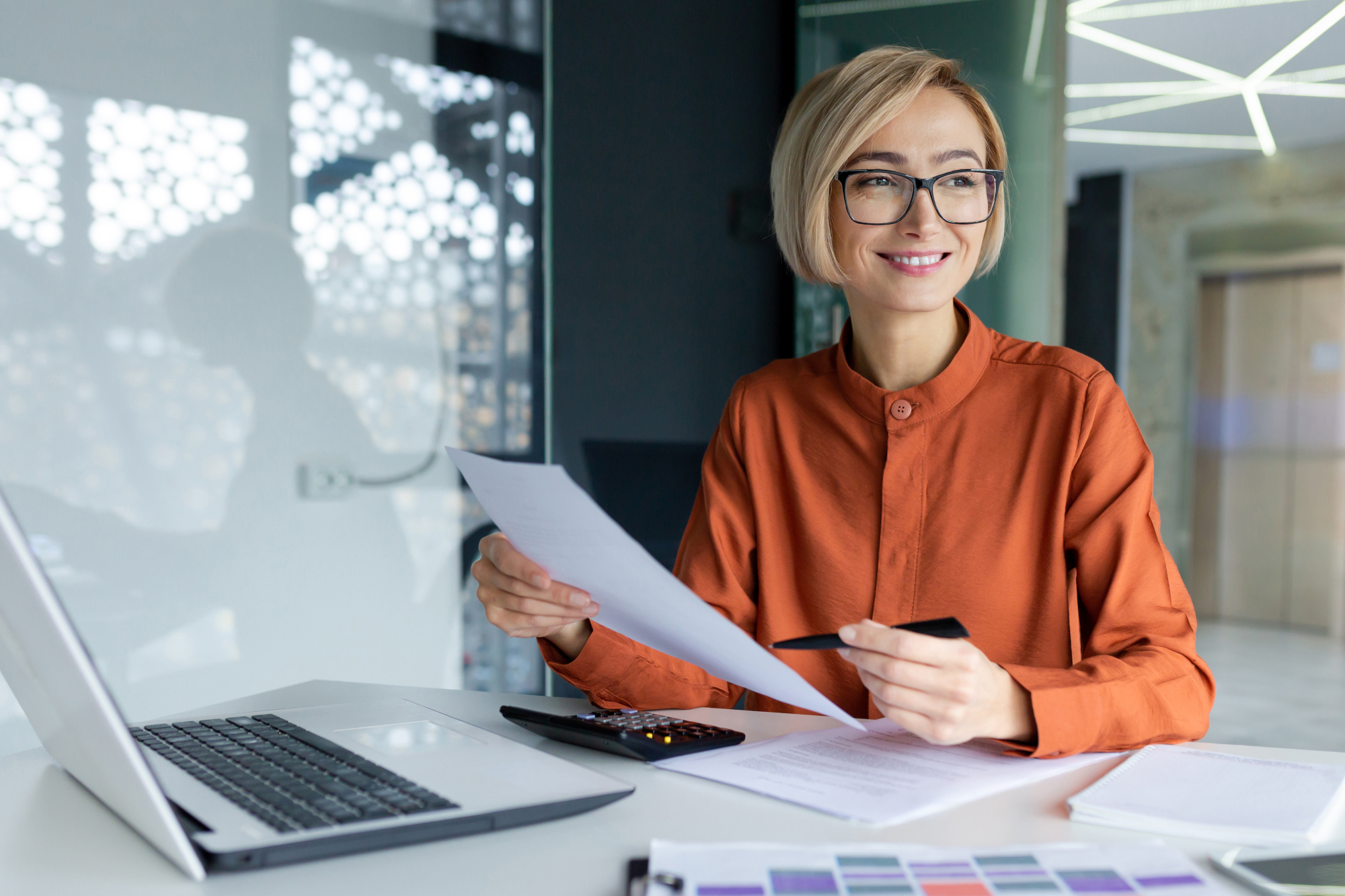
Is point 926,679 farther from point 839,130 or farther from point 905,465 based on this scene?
point 839,130

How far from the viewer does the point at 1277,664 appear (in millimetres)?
4711

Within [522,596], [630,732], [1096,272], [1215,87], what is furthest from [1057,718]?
[1096,272]

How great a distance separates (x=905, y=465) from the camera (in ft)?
4.00

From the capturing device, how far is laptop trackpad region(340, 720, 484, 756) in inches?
31.7

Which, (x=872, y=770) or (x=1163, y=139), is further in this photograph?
(x=1163, y=139)

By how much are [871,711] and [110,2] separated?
2.14m

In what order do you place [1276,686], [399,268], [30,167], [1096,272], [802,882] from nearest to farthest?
1. [802,882]
2. [30,167]
3. [399,268]
4. [1276,686]
5. [1096,272]

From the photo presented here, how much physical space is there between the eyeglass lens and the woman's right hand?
0.60 meters

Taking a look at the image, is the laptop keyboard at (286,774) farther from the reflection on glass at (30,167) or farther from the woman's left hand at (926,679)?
the reflection on glass at (30,167)

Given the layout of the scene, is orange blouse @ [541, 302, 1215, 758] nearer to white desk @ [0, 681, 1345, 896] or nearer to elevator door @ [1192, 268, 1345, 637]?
white desk @ [0, 681, 1345, 896]

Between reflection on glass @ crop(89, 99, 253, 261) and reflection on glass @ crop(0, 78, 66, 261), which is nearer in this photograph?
reflection on glass @ crop(0, 78, 66, 261)

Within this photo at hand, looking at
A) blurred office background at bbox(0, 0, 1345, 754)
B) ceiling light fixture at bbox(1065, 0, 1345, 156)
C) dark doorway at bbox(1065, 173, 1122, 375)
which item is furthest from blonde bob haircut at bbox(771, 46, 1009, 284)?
dark doorway at bbox(1065, 173, 1122, 375)

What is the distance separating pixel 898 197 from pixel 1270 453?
4.89 metres

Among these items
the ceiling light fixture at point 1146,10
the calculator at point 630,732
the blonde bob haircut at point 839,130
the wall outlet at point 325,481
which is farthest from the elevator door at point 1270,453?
the calculator at point 630,732
